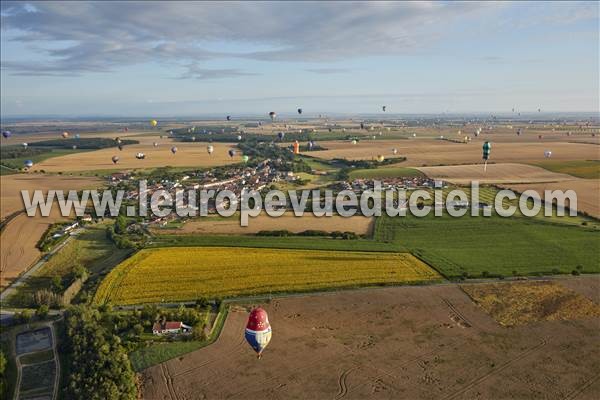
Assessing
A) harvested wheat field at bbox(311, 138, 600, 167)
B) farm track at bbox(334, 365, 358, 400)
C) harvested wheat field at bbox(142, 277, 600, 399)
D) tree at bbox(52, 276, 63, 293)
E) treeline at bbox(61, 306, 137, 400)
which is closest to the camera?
treeline at bbox(61, 306, 137, 400)

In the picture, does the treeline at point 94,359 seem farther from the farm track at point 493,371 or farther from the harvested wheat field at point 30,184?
Result: the harvested wheat field at point 30,184

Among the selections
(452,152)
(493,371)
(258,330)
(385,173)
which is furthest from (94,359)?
(452,152)

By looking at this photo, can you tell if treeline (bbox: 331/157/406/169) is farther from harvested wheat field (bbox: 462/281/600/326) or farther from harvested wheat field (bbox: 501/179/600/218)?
harvested wheat field (bbox: 462/281/600/326)

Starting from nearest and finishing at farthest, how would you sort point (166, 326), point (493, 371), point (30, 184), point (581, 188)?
point (493, 371) < point (166, 326) < point (581, 188) < point (30, 184)

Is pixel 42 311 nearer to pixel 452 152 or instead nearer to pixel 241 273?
pixel 241 273

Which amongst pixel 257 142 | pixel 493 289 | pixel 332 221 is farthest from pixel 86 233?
pixel 257 142

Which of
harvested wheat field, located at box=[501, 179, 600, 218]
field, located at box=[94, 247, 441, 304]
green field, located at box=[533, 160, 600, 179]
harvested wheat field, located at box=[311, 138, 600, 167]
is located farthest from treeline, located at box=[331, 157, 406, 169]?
field, located at box=[94, 247, 441, 304]
